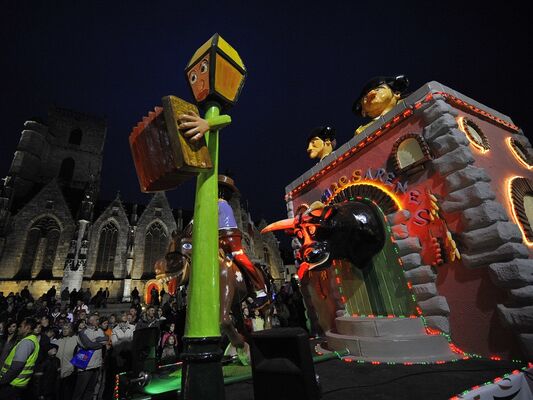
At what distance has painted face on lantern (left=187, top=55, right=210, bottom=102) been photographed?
7.84 feet

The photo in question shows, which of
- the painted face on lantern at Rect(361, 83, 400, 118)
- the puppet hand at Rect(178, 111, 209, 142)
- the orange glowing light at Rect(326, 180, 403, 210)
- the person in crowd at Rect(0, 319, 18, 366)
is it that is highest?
the painted face on lantern at Rect(361, 83, 400, 118)

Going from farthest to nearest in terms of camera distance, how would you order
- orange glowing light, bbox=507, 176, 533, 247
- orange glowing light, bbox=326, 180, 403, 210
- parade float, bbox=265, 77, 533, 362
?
orange glowing light, bbox=326, 180, 403, 210, orange glowing light, bbox=507, 176, 533, 247, parade float, bbox=265, 77, 533, 362

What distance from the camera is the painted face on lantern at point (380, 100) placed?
5.40 meters

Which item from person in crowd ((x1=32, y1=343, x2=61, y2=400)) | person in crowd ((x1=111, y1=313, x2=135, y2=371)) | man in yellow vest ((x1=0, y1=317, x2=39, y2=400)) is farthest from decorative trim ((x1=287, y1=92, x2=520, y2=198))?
person in crowd ((x1=32, y1=343, x2=61, y2=400))

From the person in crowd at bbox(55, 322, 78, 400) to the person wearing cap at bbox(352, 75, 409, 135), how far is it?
24.0 ft

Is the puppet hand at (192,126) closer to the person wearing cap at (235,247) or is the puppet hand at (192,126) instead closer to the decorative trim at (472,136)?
the person wearing cap at (235,247)

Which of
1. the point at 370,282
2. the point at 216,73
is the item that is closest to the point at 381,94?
the point at 370,282

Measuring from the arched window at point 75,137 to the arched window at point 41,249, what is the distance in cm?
1516

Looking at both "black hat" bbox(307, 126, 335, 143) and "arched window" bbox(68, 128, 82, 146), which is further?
"arched window" bbox(68, 128, 82, 146)

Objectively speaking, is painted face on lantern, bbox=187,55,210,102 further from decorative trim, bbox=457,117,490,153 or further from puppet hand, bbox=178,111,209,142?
decorative trim, bbox=457,117,490,153

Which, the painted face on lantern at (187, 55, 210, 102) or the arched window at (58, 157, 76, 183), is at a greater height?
the arched window at (58, 157, 76, 183)

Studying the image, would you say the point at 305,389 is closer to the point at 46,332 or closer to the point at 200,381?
the point at 200,381

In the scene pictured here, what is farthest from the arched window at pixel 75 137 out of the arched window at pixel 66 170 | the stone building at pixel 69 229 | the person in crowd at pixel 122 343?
the person in crowd at pixel 122 343

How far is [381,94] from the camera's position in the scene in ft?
17.7
